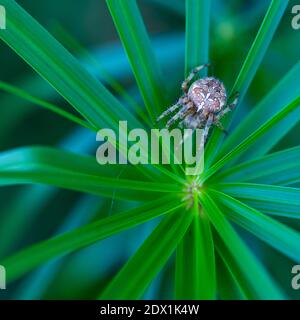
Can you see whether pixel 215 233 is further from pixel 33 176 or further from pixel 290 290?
pixel 290 290

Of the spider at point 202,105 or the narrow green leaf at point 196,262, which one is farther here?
the spider at point 202,105

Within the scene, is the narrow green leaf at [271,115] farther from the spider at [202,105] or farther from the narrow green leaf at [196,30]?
the narrow green leaf at [196,30]

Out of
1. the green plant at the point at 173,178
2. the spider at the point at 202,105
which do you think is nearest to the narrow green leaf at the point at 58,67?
the green plant at the point at 173,178

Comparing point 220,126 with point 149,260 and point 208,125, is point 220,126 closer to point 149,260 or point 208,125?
point 208,125

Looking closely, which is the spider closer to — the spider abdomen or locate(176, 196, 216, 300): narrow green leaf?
the spider abdomen

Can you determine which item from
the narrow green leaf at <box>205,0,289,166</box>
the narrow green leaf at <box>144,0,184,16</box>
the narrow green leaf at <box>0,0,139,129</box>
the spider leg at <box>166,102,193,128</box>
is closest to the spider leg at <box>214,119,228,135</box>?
the narrow green leaf at <box>205,0,289,166</box>
